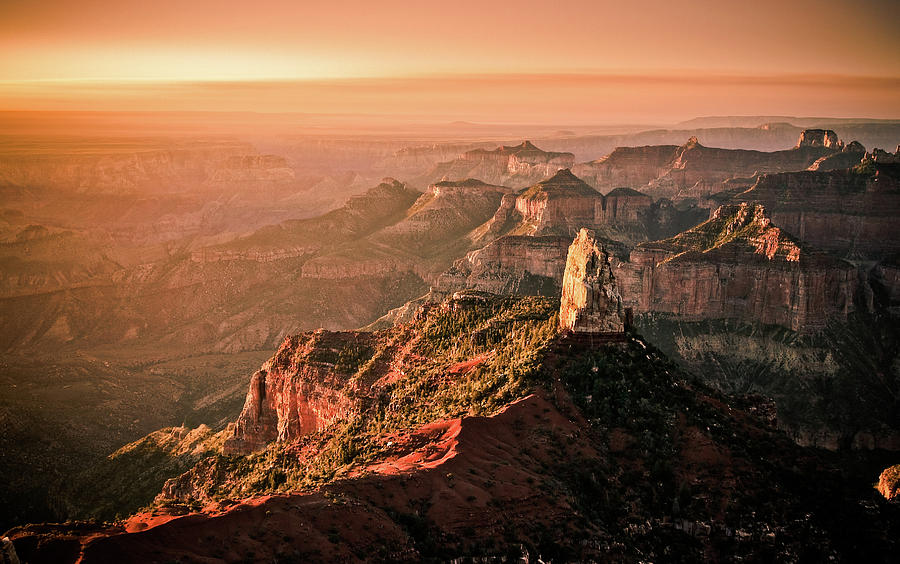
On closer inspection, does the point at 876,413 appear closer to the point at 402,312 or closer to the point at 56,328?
the point at 402,312

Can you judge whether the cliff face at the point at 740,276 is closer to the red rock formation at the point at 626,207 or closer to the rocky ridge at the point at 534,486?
the red rock formation at the point at 626,207

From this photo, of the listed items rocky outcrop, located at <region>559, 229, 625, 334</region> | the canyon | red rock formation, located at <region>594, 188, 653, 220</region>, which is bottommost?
the canyon

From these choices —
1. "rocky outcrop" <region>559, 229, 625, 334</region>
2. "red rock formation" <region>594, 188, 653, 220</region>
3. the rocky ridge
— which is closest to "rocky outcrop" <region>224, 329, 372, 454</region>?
the rocky ridge

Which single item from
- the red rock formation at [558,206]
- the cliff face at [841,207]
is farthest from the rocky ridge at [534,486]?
the red rock formation at [558,206]

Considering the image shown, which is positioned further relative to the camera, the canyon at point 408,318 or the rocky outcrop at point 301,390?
the canyon at point 408,318

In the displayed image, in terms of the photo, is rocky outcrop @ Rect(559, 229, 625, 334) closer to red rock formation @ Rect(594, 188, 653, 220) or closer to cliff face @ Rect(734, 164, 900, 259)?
cliff face @ Rect(734, 164, 900, 259)

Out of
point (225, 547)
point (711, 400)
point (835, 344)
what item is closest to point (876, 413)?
point (835, 344)
